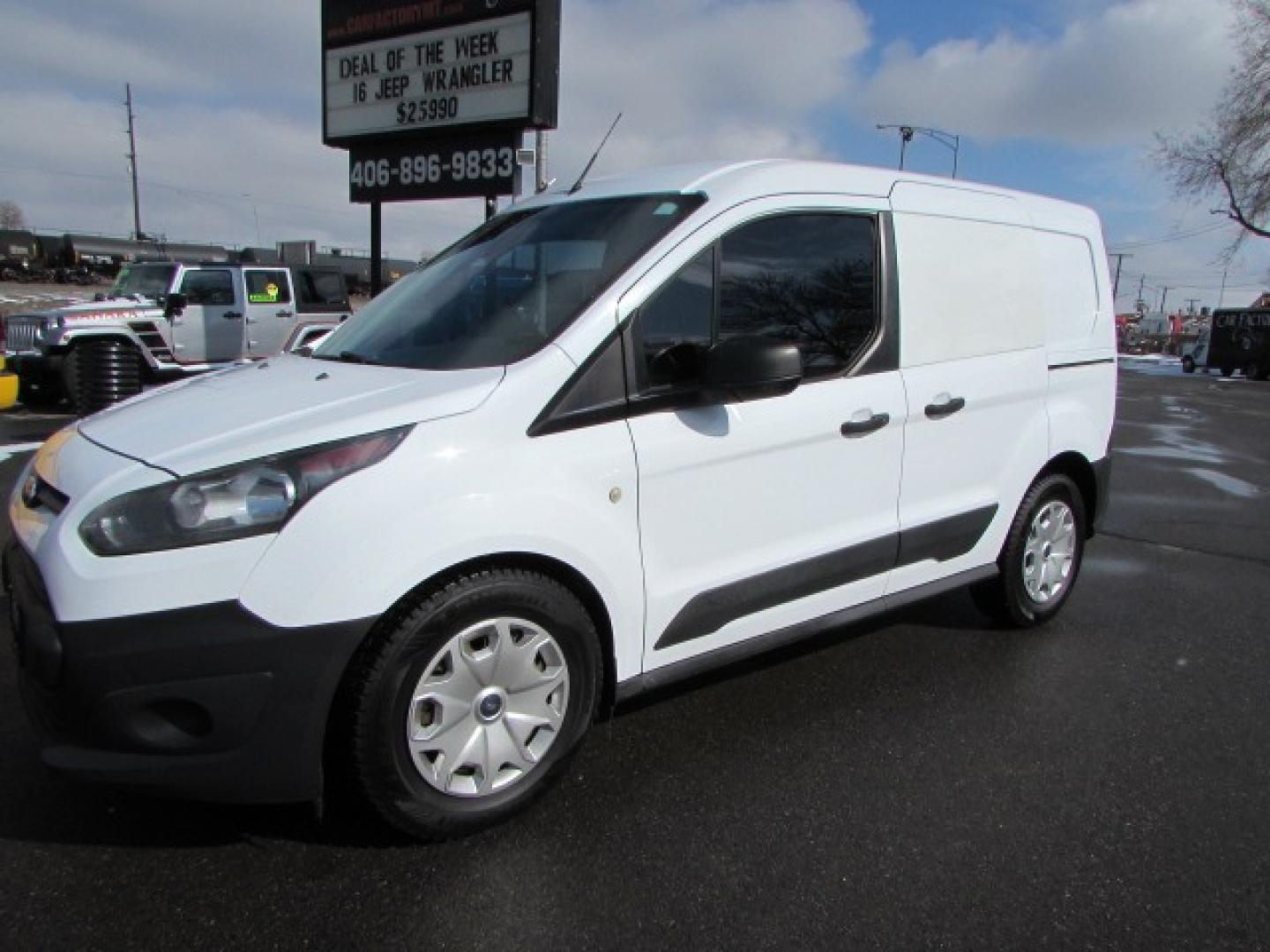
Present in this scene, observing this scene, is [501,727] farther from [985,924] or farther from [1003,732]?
[1003,732]

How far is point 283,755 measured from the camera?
2.26 meters

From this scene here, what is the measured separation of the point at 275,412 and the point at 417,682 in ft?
2.73

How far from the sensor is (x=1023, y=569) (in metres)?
4.18

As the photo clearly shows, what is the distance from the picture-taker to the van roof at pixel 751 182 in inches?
120

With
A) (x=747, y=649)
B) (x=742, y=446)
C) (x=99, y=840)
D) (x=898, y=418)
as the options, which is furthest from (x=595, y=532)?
(x=99, y=840)

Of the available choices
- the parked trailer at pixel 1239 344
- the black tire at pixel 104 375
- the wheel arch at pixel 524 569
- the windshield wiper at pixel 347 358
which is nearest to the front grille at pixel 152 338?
the black tire at pixel 104 375

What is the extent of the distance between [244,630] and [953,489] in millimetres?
2690

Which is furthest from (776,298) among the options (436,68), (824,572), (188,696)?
(436,68)

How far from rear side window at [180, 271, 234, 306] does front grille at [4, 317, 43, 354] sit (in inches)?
74.3

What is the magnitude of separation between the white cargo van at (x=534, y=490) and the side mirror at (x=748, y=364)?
0.01 metres

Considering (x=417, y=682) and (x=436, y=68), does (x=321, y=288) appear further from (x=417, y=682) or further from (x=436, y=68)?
(x=417, y=682)

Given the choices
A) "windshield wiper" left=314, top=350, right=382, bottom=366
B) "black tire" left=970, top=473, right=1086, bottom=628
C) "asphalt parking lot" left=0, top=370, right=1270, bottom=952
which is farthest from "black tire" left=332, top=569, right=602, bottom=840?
"black tire" left=970, top=473, right=1086, bottom=628

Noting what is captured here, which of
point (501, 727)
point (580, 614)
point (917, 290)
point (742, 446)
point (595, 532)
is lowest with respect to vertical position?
point (501, 727)

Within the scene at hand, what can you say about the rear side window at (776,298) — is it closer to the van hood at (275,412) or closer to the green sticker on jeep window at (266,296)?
the van hood at (275,412)
